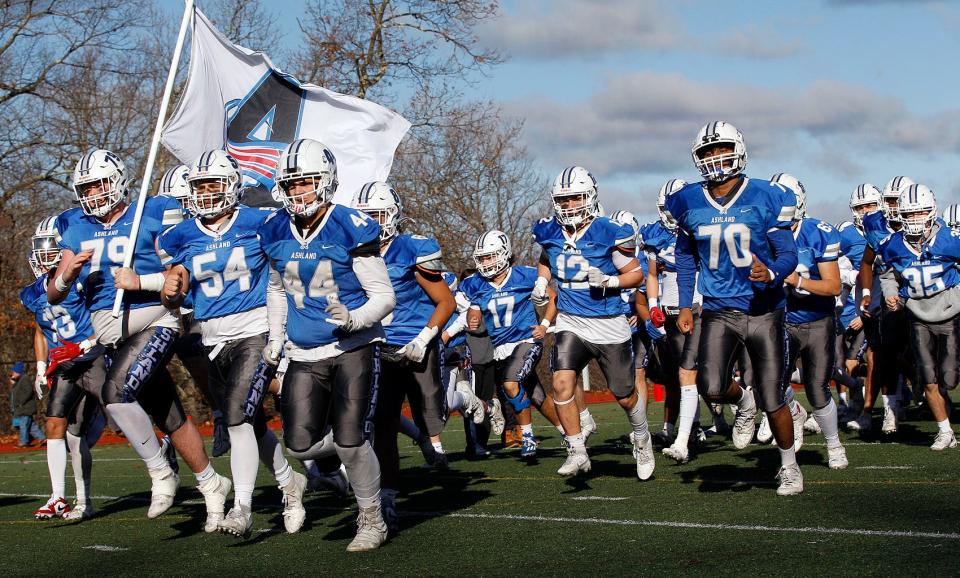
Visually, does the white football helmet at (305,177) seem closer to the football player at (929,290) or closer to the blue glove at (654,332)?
the football player at (929,290)

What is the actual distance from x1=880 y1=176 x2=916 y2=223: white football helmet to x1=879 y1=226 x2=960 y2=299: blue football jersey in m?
0.31

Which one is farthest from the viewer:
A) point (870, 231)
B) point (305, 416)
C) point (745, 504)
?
point (870, 231)

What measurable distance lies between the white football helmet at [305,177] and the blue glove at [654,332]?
561 cm

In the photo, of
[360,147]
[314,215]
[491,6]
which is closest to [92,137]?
[491,6]

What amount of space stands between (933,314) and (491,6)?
15997 mm

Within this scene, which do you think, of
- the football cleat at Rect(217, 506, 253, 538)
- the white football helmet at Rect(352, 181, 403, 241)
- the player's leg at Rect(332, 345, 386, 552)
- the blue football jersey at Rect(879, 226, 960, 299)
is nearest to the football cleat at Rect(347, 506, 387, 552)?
the player's leg at Rect(332, 345, 386, 552)

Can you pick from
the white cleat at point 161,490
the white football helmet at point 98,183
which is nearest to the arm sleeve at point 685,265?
the white cleat at point 161,490

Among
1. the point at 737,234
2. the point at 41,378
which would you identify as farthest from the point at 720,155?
the point at 41,378

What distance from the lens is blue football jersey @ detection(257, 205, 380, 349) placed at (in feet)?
19.4

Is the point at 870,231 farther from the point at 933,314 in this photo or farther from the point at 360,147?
the point at 360,147

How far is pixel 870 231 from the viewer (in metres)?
10.6

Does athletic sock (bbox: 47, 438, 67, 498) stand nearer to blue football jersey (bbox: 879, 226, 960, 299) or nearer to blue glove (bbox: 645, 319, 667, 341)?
blue glove (bbox: 645, 319, 667, 341)

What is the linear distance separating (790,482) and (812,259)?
2.26 metres

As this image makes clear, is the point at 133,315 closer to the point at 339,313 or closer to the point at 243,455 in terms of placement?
the point at 243,455
